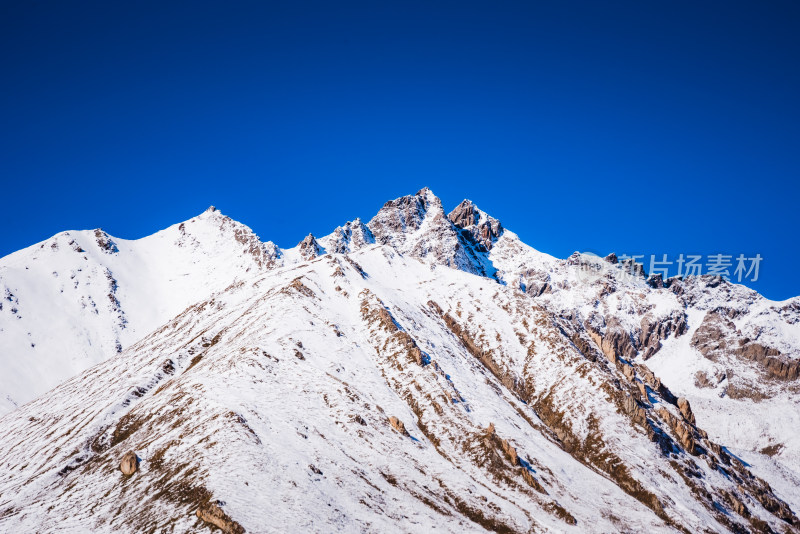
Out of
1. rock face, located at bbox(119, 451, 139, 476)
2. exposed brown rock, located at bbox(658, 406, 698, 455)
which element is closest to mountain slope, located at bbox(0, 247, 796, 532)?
rock face, located at bbox(119, 451, 139, 476)

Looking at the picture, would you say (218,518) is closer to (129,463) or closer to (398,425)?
(129,463)

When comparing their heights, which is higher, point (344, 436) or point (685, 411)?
point (685, 411)

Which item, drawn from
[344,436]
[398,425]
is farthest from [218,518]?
[398,425]

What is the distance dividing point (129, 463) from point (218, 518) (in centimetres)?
3071

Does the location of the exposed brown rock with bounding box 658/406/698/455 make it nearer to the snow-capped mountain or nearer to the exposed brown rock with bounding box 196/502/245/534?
the snow-capped mountain

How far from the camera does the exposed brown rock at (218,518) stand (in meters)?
59.8

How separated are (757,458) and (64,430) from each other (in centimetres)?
23171

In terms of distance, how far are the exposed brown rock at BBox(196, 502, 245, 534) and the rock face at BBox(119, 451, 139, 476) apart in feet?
83.2

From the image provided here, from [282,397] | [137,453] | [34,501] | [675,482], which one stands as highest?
[675,482]

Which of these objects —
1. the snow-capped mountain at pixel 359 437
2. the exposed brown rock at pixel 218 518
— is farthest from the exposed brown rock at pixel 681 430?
the exposed brown rock at pixel 218 518

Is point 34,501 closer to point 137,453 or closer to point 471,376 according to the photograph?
point 137,453

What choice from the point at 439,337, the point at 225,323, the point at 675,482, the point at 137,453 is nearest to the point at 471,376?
the point at 439,337

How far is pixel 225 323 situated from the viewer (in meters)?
164

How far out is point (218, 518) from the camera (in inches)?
2403
